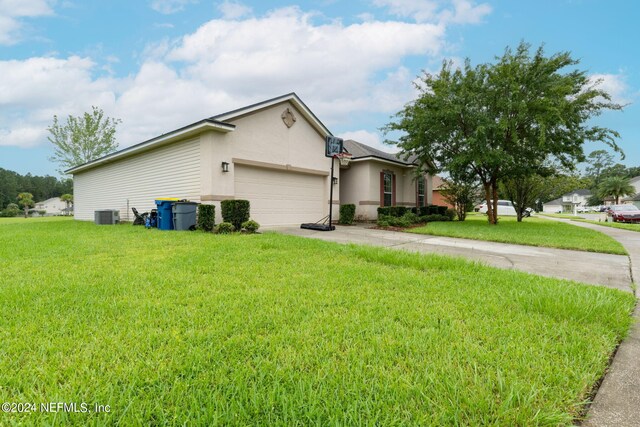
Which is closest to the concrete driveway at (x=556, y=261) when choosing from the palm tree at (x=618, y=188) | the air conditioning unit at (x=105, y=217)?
the air conditioning unit at (x=105, y=217)

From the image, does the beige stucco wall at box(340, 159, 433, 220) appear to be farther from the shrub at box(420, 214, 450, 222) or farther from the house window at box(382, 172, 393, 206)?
the shrub at box(420, 214, 450, 222)

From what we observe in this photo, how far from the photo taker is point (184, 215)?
880 centimetres

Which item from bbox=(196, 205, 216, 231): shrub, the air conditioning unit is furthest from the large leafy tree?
the air conditioning unit

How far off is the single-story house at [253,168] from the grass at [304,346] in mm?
5991

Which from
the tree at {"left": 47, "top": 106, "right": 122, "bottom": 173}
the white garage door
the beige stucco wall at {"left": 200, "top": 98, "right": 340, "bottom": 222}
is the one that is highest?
the tree at {"left": 47, "top": 106, "right": 122, "bottom": 173}

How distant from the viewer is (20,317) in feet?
7.58

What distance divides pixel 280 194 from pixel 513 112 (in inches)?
388

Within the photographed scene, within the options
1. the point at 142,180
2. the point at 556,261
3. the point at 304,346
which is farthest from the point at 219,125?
the point at 556,261

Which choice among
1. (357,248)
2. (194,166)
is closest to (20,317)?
(357,248)

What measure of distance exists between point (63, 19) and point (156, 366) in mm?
12285

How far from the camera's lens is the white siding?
9.62 meters

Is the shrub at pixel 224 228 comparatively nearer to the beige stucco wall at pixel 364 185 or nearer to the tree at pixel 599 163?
the beige stucco wall at pixel 364 185

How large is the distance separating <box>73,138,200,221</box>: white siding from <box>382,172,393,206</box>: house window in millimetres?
9303

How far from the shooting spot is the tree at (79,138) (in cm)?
2475
